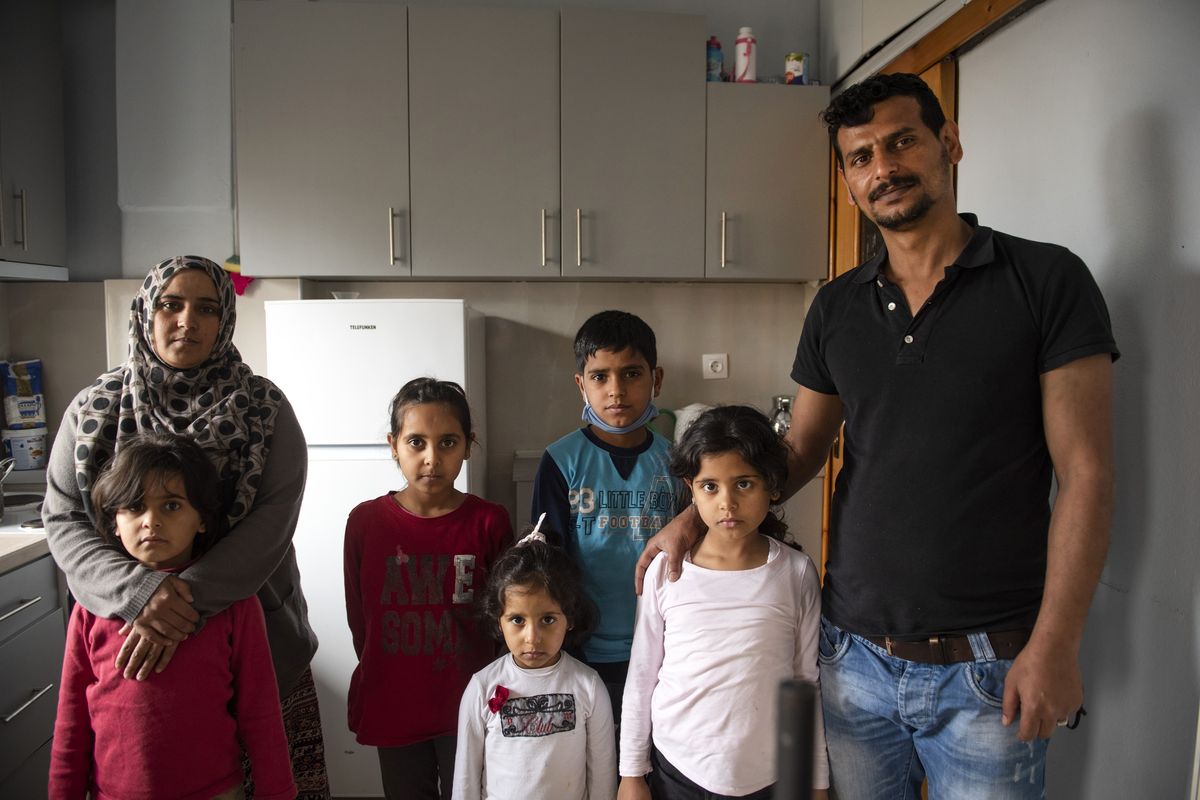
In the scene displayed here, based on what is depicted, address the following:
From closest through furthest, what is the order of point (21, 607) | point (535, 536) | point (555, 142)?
1. point (535, 536)
2. point (21, 607)
3. point (555, 142)

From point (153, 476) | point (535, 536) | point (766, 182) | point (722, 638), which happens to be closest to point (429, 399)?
point (535, 536)

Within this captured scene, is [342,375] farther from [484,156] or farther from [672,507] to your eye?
[672,507]

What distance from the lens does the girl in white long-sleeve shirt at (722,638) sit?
118cm

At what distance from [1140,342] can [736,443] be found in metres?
0.67

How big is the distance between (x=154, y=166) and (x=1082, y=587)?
9.42 ft

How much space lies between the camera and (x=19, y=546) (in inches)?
71.1

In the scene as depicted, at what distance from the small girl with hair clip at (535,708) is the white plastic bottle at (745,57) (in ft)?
6.35

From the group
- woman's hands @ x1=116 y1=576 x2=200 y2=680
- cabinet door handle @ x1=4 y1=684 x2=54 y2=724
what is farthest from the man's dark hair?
cabinet door handle @ x1=4 y1=684 x2=54 y2=724

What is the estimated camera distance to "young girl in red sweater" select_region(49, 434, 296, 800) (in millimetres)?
1169

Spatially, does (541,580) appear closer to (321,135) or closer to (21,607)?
(21,607)

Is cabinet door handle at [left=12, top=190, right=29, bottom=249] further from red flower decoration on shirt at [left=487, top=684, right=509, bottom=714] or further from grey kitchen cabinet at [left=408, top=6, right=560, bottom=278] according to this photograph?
red flower decoration on shirt at [left=487, top=684, right=509, bottom=714]

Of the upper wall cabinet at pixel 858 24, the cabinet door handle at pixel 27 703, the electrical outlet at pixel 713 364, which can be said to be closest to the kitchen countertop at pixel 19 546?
the cabinet door handle at pixel 27 703

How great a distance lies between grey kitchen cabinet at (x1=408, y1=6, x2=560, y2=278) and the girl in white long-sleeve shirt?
1417 mm

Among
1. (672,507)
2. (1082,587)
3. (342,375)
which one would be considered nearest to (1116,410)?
(1082,587)
